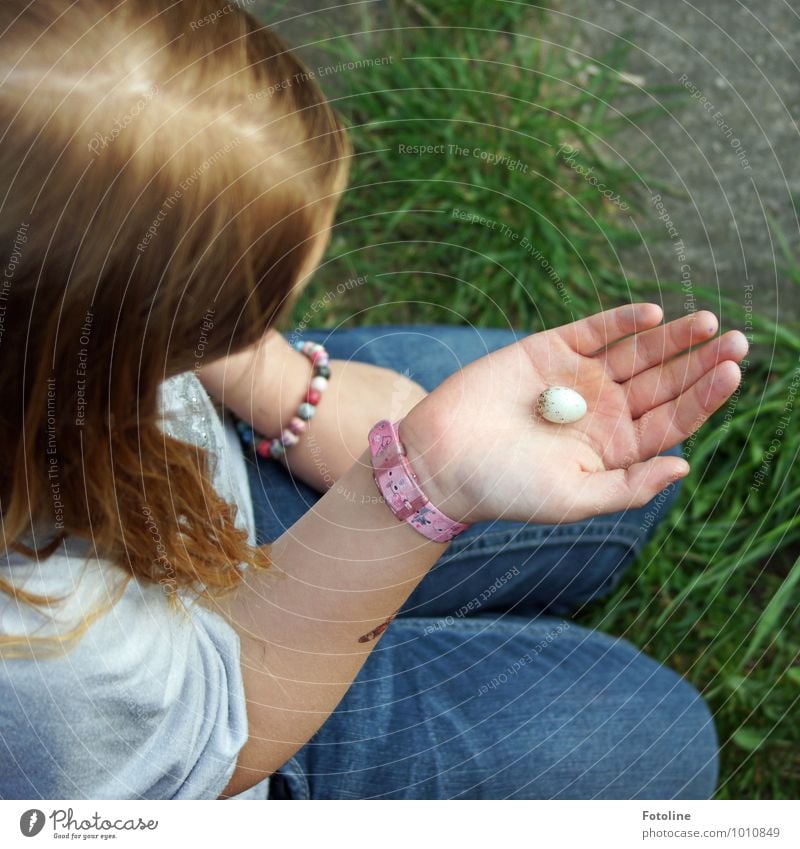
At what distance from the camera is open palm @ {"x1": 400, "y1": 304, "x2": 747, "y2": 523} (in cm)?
45

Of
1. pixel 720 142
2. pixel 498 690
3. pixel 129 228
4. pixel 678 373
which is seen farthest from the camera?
pixel 720 142

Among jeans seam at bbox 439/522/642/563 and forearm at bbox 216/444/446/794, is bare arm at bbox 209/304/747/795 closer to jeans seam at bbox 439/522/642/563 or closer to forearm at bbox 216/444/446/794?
forearm at bbox 216/444/446/794

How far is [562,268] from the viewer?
85 centimetres

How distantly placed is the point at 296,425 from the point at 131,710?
254 mm

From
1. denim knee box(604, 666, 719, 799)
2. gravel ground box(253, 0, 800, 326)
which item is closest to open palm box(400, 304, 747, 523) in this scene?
denim knee box(604, 666, 719, 799)

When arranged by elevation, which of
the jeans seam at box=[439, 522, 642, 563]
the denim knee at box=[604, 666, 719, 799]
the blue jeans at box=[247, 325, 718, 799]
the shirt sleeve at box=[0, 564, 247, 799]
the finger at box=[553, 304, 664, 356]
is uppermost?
the finger at box=[553, 304, 664, 356]

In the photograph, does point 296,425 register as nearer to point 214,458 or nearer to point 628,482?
point 214,458

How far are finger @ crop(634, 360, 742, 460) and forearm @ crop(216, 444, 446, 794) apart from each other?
13 centimetres

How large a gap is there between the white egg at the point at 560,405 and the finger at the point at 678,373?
47 millimetres

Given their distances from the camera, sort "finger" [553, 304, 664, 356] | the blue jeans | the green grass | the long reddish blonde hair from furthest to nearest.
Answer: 1. the green grass
2. the blue jeans
3. "finger" [553, 304, 664, 356]
4. the long reddish blonde hair

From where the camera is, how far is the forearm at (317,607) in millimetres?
474

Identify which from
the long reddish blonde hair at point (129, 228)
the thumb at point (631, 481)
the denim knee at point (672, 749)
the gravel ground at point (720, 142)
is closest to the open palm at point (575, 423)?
the thumb at point (631, 481)

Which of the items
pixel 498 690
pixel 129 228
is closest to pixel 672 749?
pixel 498 690
